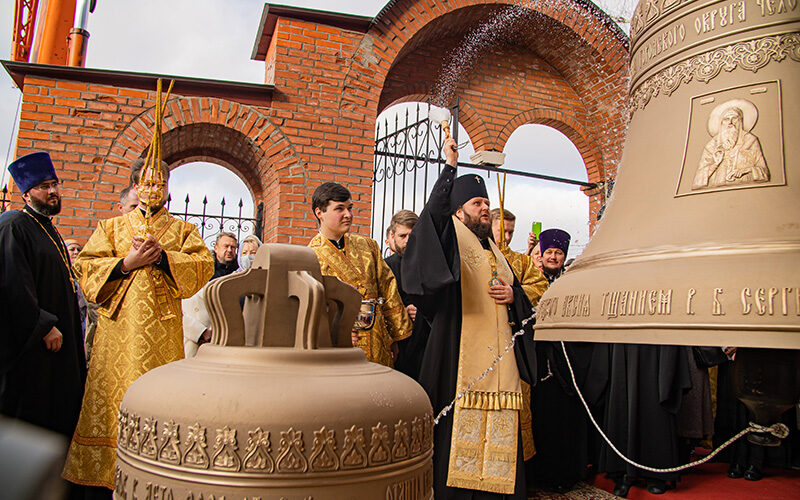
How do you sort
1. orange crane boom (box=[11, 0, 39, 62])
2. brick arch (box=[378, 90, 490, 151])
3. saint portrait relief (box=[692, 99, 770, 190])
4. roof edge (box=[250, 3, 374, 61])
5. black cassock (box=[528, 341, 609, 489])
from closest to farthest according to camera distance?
1. saint portrait relief (box=[692, 99, 770, 190])
2. black cassock (box=[528, 341, 609, 489])
3. roof edge (box=[250, 3, 374, 61])
4. brick arch (box=[378, 90, 490, 151])
5. orange crane boom (box=[11, 0, 39, 62])

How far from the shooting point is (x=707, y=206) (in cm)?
140

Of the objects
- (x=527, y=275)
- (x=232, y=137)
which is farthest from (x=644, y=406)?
(x=232, y=137)

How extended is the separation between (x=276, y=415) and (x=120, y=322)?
2.47 m

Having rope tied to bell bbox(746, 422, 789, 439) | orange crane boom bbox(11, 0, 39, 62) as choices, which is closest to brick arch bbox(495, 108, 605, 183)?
rope tied to bell bbox(746, 422, 789, 439)

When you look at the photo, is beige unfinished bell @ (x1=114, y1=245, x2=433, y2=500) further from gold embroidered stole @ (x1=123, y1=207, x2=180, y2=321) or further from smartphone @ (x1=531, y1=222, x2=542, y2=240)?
smartphone @ (x1=531, y1=222, x2=542, y2=240)

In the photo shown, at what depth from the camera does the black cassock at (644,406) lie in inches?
168

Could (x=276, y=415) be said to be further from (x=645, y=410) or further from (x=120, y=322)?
(x=645, y=410)

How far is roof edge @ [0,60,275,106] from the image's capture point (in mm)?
5844

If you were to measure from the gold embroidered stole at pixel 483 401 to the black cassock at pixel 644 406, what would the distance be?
1.39 metres

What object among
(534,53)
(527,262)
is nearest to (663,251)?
(527,262)

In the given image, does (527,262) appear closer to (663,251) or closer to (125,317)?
(125,317)

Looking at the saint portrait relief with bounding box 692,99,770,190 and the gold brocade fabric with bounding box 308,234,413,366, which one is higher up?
the saint portrait relief with bounding box 692,99,770,190

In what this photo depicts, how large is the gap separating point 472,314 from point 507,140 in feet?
18.3

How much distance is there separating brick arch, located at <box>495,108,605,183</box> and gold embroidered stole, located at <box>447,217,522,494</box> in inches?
213
